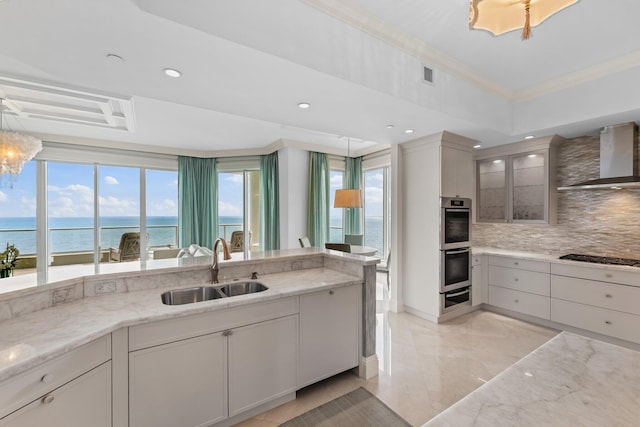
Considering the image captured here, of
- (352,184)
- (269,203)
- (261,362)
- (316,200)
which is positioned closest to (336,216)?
(352,184)

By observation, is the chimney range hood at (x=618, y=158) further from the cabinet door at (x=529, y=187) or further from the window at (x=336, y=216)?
the window at (x=336, y=216)

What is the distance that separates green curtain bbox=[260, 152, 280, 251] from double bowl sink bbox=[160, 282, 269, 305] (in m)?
3.64

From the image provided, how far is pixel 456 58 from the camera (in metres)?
2.67

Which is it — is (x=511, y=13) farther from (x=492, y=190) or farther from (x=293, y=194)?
(x=293, y=194)

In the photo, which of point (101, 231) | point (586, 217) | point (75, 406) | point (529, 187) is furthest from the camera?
point (101, 231)

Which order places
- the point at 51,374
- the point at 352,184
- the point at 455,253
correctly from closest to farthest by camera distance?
the point at 51,374
the point at 455,253
the point at 352,184

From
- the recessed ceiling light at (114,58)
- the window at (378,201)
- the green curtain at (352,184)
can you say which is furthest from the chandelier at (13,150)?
the window at (378,201)

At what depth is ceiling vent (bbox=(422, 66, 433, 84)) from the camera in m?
2.55

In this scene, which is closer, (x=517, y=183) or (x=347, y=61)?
(x=347, y=61)

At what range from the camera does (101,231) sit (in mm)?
5402

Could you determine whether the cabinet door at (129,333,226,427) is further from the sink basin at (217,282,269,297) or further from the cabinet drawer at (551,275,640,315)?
the cabinet drawer at (551,275,640,315)

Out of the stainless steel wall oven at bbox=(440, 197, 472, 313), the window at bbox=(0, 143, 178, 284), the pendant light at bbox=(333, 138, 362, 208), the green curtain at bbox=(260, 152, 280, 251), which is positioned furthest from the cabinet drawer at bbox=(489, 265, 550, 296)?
the window at bbox=(0, 143, 178, 284)

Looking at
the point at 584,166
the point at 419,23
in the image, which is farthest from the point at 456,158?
the point at 419,23

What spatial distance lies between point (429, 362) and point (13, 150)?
5665 millimetres
